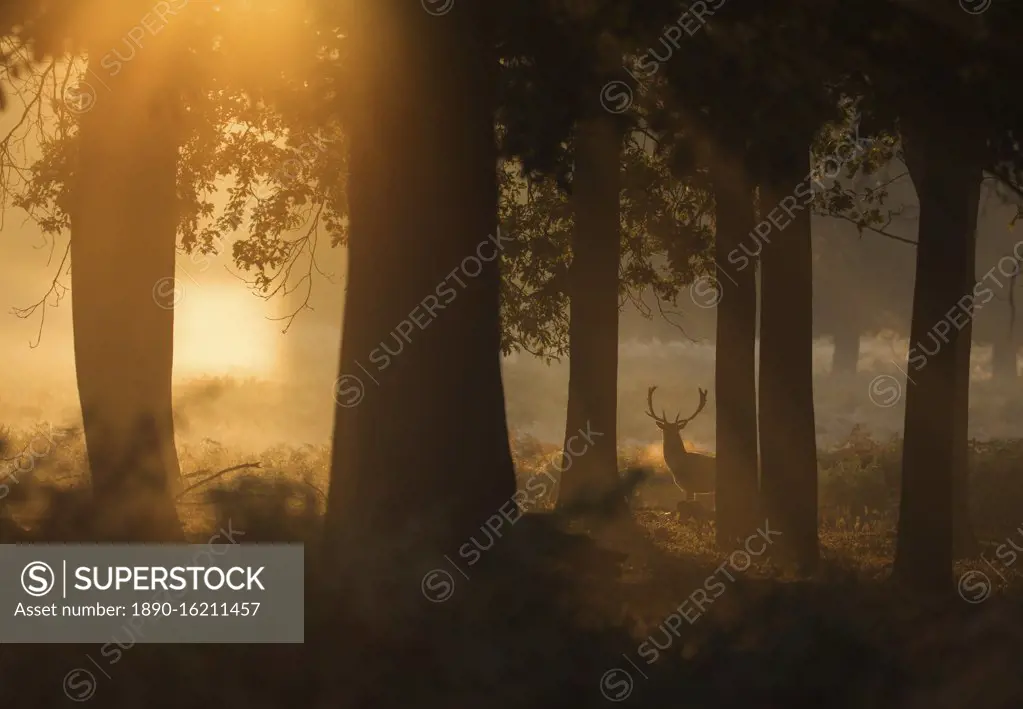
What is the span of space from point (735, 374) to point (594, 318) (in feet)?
6.19

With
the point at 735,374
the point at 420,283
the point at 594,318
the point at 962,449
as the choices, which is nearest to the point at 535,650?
the point at 420,283

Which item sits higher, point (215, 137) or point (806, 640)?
point (215, 137)

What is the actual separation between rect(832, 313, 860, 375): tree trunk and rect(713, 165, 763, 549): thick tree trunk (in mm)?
46193

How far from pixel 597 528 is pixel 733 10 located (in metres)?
4.44

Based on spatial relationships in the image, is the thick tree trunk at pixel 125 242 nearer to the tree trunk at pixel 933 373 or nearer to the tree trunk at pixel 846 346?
the tree trunk at pixel 933 373

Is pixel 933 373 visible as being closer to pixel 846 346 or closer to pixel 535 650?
pixel 535 650

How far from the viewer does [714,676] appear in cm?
621

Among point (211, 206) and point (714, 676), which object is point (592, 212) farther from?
point (714, 676)

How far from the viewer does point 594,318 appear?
1559 centimetres

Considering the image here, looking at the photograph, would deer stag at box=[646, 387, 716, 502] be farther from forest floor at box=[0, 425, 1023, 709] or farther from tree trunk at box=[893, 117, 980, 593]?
forest floor at box=[0, 425, 1023, 709]

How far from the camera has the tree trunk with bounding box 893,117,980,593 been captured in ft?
36.5

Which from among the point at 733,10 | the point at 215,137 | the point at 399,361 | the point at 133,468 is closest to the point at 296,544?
the point at 133,468

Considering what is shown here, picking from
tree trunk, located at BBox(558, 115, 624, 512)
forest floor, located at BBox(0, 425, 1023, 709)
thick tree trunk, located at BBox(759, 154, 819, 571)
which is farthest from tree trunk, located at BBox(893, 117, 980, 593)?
tree trunk, located at BBox(558, 115, 624, 512)

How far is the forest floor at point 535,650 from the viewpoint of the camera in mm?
5844
